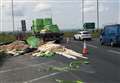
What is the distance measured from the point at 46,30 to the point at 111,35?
15932 millimetres

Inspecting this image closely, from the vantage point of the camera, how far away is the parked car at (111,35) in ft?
133

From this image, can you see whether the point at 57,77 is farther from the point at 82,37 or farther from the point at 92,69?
the point at 82,37

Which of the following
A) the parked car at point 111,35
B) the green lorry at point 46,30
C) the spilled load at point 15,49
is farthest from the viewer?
the green lorry at point 46,30

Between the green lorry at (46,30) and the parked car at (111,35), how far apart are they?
447 inches

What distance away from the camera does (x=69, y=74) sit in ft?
57.5

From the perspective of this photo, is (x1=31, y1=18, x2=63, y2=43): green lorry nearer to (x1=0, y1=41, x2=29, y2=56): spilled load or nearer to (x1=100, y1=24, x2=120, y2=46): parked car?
(x1=100, y1=24, x2=120, y2=46): parked car

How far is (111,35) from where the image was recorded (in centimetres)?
4172

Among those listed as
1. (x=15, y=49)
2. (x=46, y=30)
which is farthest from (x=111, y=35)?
(x=46, y=30)

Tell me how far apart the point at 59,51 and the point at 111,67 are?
37.7 ft

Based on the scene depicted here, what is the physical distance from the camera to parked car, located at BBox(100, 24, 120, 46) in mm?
40500

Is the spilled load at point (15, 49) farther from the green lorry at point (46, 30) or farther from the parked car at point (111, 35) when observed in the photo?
the green lorry at point (46, 30)

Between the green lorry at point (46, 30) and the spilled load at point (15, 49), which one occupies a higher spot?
the green lorry at point (46, 30)

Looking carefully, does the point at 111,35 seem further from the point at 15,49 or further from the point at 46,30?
the point at 46,30

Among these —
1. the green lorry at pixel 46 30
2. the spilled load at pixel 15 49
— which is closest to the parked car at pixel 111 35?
the spilled load at pixel 15 49
